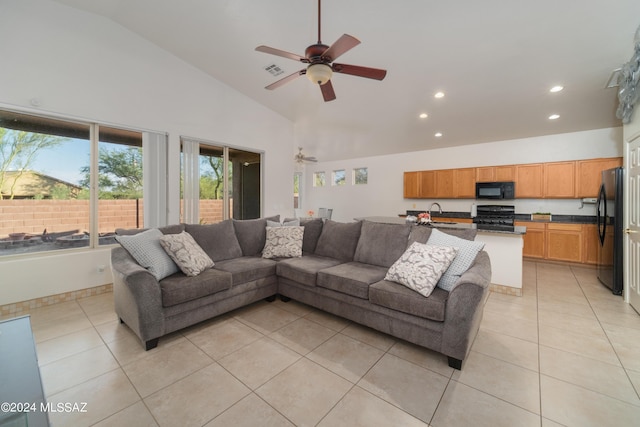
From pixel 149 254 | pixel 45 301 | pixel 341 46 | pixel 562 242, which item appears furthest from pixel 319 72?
pixel 562 242

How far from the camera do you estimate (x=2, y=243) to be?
2855 mm

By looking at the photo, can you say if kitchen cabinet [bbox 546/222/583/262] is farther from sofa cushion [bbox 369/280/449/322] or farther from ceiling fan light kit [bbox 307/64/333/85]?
ceiling fan light kit [bbox 307/64/333/85]

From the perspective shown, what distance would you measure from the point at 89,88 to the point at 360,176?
6.56 meters

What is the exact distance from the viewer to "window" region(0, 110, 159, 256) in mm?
2912

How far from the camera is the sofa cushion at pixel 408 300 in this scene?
1.91m

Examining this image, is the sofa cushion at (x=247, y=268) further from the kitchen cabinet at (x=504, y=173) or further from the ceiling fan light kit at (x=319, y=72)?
the kitchen cabinet at (x=504, y=173)

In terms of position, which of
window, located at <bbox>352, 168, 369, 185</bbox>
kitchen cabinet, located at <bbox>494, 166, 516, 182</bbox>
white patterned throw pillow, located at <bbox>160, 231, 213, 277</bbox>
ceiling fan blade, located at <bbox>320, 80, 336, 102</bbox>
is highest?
ceiling fan blade, located at <bbox>320, 80, 336, 102</bbox>

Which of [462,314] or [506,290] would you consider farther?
[506,290]

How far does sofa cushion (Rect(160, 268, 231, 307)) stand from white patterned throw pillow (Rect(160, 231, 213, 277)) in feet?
0.22

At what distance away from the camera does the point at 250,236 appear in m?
3.49

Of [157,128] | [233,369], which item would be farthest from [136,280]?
[157,128]

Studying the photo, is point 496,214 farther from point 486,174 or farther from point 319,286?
point 319,286

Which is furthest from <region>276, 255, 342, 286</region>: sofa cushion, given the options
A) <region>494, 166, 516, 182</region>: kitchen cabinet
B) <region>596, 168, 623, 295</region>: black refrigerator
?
<region>494, 166, 516, 182</region>: kitchen cabinet

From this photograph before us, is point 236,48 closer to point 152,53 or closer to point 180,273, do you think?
point 152,53
